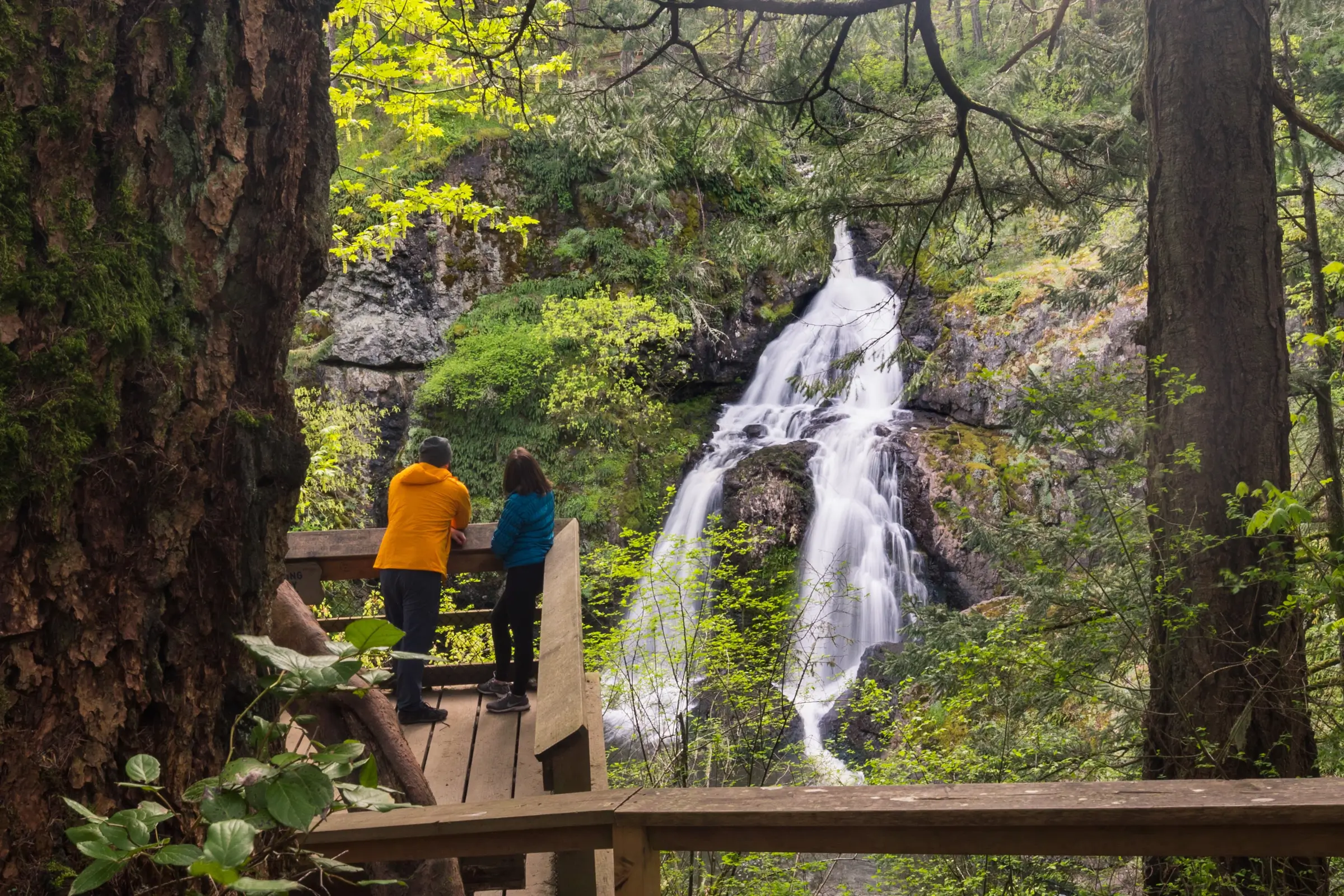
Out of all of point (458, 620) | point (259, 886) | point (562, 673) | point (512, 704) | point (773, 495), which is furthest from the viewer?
point (773, 495)

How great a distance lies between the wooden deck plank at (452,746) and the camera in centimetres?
397

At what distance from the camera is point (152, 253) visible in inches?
57.4

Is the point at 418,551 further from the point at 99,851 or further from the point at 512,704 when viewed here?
the point at 99,851

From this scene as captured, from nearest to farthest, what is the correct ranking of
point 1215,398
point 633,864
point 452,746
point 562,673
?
point 633,864 → point 562,673 → point 1215,398 → point 452,746

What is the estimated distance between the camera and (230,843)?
1.02m

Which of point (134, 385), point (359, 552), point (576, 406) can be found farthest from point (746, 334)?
point (134, 385)

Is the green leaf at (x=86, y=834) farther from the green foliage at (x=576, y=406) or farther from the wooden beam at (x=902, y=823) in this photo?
the green foliage at (x=576, y=406)

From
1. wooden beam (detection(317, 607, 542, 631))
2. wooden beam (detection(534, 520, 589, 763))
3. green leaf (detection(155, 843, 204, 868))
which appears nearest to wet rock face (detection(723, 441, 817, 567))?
wooden beam (detection(317, 607, 542, 631))

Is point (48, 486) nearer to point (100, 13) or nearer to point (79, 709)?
point (79, 709)

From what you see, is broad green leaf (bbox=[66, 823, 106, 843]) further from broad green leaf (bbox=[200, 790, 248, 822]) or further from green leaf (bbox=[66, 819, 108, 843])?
broad green leaf (bbox=[200, 790, 248, 822])

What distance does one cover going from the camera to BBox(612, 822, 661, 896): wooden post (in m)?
1.85

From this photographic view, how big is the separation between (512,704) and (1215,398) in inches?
144

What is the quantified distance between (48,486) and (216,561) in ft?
1.14

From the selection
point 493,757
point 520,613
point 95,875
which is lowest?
point 493,757
